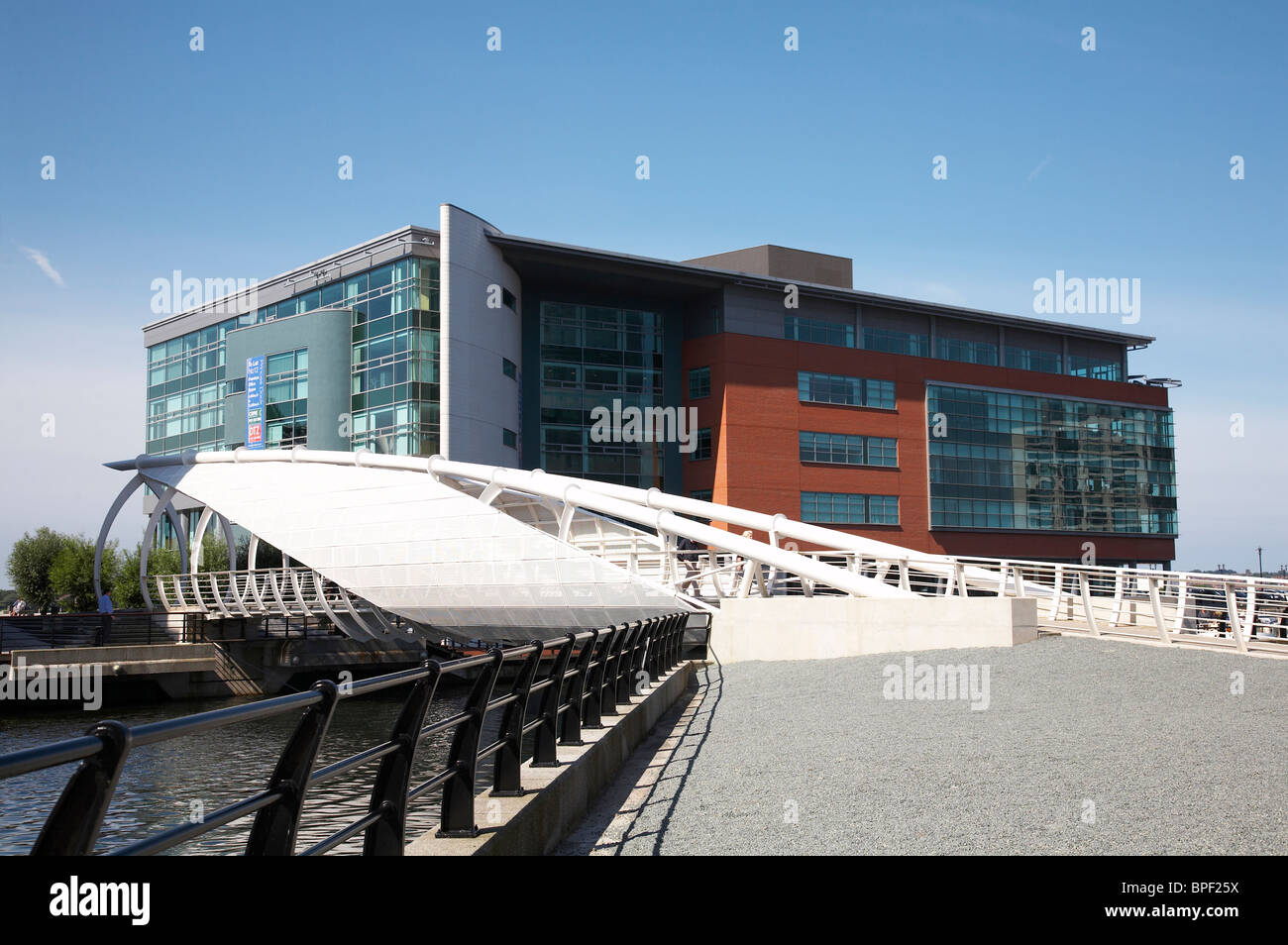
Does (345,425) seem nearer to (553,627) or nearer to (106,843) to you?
(553,627)

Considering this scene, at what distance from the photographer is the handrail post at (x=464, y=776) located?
5520 mm

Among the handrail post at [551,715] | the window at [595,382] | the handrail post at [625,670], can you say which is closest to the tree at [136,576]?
the window at [595,382]

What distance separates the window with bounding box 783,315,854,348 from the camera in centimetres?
6353

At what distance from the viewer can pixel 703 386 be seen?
62031mm

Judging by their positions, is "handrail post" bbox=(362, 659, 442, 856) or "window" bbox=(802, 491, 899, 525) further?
"window" bbox=(802, 491, 899, 525)

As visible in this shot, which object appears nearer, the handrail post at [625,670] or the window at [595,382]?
the handrail post at [625,670]

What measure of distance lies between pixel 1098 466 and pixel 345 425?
48811 millimetres

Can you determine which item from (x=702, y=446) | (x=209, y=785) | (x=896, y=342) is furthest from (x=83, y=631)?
(x=896, y=342)

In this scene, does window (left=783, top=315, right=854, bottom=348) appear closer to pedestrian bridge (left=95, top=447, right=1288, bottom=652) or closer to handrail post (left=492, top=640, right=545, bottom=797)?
pedestrian bridge (left=95, top=447, right=1288, bottom=652)

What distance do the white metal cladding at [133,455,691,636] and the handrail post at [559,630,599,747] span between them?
1790 cm

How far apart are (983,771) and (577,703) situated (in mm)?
3376

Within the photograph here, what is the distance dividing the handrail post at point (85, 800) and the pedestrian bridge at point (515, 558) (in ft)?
70.5

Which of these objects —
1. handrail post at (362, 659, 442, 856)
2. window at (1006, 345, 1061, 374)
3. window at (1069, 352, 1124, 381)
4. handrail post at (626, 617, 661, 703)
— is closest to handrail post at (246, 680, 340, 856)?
handrail post at (362, 659, 442, 856)

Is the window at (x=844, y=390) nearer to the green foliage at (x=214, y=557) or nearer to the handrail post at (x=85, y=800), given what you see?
the green foliage at (x=214, y=557)
